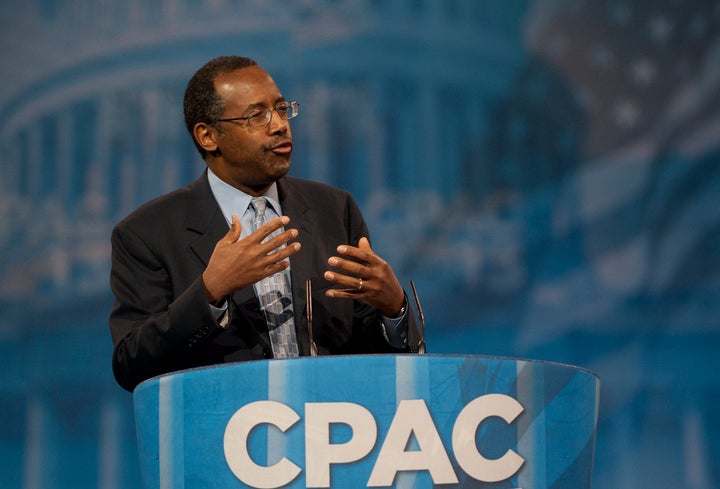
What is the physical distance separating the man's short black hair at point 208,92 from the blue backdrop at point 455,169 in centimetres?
145

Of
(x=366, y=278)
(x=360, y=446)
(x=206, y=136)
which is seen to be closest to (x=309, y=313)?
(x=366, y=278)

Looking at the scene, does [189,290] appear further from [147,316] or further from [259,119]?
[259,119]

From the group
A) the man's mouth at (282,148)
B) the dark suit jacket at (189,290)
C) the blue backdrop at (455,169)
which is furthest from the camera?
the blue backdrop at (455,169)

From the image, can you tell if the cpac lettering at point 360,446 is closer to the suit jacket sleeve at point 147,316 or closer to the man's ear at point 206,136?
the suit jacket sleeve at point 147,316

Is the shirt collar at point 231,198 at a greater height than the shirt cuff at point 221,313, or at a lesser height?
greater

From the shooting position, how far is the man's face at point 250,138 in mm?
2230

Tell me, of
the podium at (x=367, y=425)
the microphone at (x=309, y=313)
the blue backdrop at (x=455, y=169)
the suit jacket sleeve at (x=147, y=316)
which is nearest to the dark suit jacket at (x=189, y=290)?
the suit jacket sleeve at (x=147, y=316)

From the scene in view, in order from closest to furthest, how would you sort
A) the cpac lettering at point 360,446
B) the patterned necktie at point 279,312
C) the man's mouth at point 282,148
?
the cpac lettering at point 360,446 → the patterned necktie at point 279,312 → the man's mouth at point 282,148

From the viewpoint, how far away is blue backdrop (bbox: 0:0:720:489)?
3.71 meters

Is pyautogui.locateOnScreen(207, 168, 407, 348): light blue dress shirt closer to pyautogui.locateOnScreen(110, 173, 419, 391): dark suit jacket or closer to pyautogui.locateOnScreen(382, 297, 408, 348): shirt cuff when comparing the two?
pyautogui.locateOnScreen(110, 173, 419, 391): dark suit jacket

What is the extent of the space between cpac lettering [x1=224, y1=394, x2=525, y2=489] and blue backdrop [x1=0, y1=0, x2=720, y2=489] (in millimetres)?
2201

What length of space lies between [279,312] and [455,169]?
1.84 meters

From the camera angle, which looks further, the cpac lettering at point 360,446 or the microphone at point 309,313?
the microphone at point 309,313

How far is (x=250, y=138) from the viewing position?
88.5 inches
